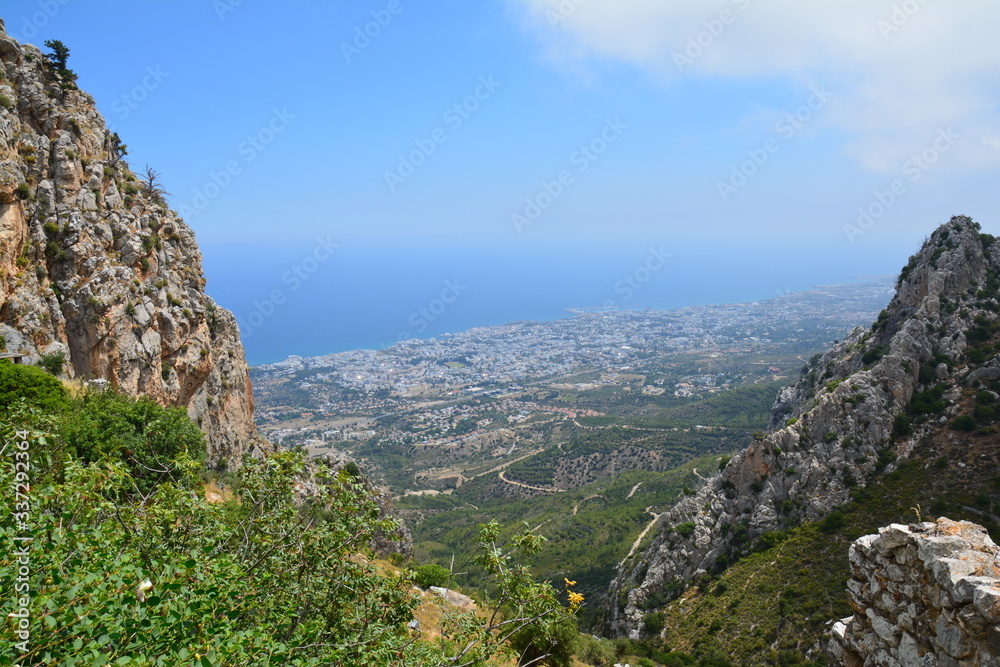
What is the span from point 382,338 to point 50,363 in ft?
585

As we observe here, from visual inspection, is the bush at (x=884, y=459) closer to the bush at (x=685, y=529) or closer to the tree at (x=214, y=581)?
the bush at (x=685, y=529)

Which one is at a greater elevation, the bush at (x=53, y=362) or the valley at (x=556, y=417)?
the bush at (x=53, y=362)

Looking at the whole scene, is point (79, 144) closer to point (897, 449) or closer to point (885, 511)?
point (885, 511)

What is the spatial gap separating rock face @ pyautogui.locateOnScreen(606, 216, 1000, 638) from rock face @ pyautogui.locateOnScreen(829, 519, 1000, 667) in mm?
13929

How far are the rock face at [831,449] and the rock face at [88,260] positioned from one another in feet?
73.1

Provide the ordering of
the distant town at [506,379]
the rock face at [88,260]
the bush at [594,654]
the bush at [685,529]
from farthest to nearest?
the distant town at [506,379] < the bush at [685,529] < the bush at [594,654] < the rock face at [88,260]

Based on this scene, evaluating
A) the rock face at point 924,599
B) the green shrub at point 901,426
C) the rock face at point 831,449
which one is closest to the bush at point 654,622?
the rock face at point 831,449

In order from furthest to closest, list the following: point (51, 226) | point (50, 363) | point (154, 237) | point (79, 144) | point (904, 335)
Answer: point (904, 335) < point (154, 237) < point (79, 144) < point (51, 226) < point (50, 363)

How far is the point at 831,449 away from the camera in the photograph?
24.2 meters

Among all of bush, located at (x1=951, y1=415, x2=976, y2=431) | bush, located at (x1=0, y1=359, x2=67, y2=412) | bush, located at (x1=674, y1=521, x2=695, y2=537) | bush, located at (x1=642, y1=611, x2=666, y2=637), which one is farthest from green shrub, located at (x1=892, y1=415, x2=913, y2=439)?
bush, located at (x1=0, y1=359, x2=67, y2=412)

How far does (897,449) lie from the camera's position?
2291 centimetres

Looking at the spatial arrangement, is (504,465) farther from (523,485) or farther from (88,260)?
(88,260)

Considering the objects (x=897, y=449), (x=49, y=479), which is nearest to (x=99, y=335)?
(x=49, y=479)

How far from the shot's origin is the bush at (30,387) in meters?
12.1
